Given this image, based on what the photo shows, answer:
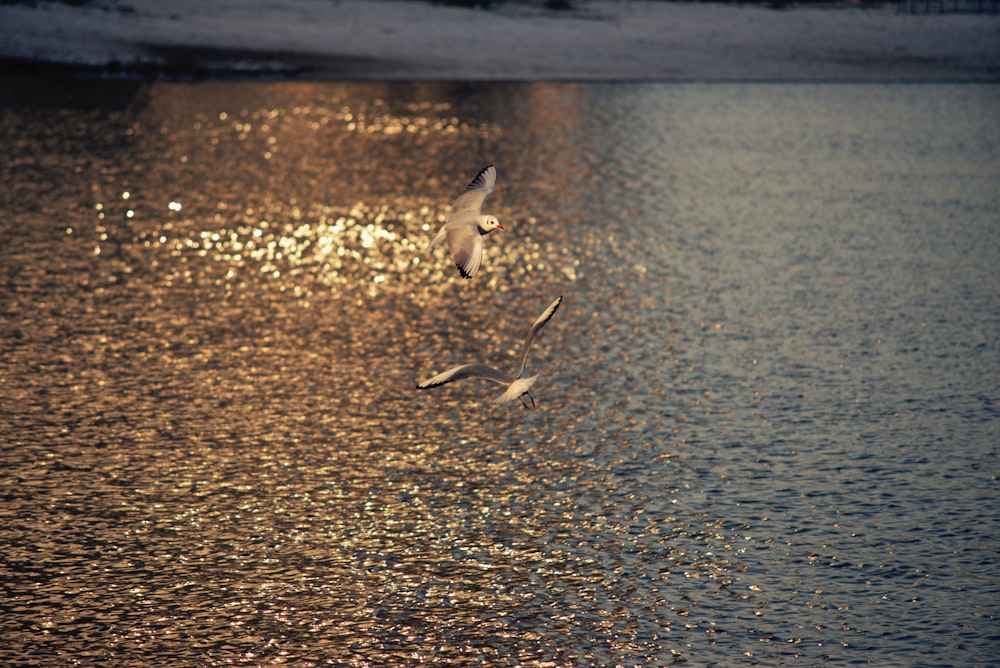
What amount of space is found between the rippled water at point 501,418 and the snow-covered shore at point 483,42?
14665 mm

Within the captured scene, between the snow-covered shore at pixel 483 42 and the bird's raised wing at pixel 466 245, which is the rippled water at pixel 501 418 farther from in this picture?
the snow-covered shore at pixel 483 42

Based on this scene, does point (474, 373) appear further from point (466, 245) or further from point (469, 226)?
point (469, 226)

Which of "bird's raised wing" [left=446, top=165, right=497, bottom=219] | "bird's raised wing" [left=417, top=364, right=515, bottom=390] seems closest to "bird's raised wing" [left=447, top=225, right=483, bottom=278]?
"bird's raised wing" [left=446, top=165, right=497, bottom=219]

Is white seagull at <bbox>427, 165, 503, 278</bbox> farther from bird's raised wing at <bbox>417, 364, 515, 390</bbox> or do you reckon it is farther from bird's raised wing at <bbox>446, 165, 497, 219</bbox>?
bird's raised wing at <bbox>417, 364, 515, 390</bbox>

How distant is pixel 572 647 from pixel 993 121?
31.2 m

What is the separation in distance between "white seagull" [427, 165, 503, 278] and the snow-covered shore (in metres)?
33.6

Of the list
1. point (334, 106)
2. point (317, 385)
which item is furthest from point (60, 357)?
point (334, 106)

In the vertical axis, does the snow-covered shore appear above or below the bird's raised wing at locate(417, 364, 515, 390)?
above

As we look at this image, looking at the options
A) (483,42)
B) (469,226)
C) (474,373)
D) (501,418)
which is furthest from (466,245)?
(483,42)

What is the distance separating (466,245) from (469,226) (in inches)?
11.5

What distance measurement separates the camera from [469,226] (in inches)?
409

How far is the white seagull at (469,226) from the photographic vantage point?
9.99m

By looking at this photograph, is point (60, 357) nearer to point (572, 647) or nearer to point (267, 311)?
point (267, 311)

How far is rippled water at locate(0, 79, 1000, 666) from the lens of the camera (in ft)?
33.7
